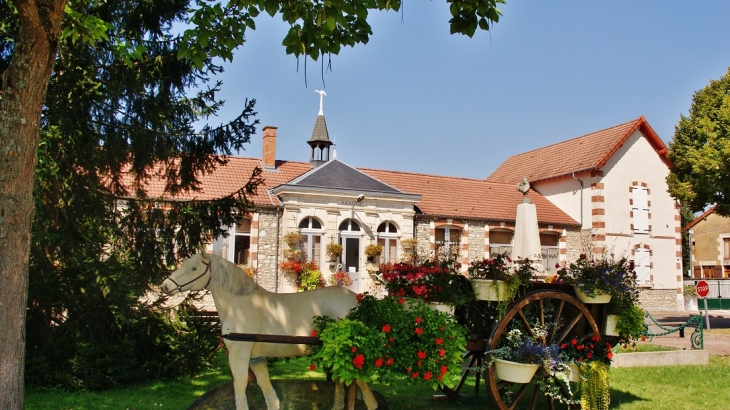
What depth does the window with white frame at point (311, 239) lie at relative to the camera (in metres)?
19.8

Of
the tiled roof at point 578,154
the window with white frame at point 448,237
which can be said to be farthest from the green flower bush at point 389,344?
the tiled roof at point 578,154

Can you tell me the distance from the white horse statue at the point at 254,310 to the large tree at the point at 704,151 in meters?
13.7

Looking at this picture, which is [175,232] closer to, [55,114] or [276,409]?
[55,114]

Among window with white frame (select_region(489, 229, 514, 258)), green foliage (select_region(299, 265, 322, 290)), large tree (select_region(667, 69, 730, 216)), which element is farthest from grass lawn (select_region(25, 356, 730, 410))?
window with white frame (select_region(489, 229, 514, 258))

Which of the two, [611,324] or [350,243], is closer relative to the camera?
[611,324]

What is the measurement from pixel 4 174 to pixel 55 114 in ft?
9.83

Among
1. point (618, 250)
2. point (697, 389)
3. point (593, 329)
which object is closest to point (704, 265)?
point (618, 250)

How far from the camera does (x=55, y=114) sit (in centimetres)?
711

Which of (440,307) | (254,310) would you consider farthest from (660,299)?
(254,310)

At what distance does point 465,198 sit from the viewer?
24000mm

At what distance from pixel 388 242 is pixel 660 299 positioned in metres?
12.9

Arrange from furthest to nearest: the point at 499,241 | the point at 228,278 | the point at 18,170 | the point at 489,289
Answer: the point at 499,241, the point at 489,289, the point at 228,278, the point at 18,170

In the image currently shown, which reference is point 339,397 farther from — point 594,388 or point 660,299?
point 660,299

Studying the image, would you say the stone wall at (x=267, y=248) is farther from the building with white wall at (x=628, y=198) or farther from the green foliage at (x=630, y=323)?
the green foliage at (x=630, y=323)
